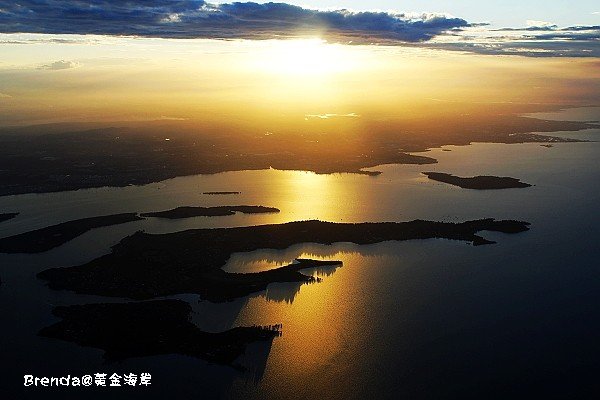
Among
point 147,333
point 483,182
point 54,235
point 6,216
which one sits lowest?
point 483,182

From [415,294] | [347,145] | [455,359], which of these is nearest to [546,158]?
[347,145]

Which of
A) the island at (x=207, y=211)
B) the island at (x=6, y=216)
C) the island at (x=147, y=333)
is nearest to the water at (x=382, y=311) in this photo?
the island at (x=147, y=333)

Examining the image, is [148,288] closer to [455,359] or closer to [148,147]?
[455,359]

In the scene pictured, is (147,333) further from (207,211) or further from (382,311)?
(207,211)

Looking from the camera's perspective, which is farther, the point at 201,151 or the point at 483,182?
the point at 201,151

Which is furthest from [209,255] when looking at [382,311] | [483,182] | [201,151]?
[201,151]
